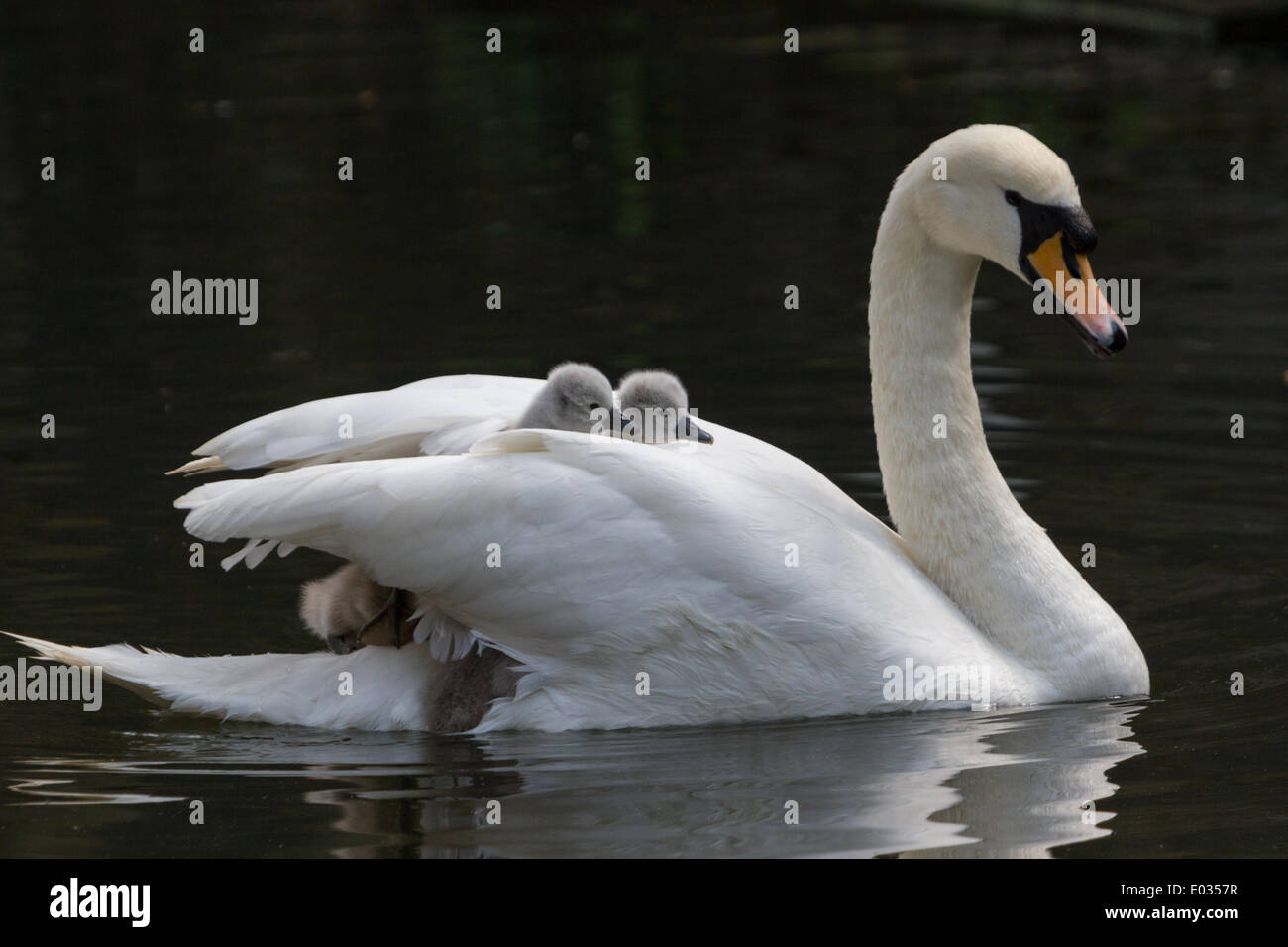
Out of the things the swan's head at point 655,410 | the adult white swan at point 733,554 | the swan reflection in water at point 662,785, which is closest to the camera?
the swan reflection in water at point 662,785

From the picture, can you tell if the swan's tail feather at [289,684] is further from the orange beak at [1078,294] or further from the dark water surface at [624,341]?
the orange beak at [1078,294]

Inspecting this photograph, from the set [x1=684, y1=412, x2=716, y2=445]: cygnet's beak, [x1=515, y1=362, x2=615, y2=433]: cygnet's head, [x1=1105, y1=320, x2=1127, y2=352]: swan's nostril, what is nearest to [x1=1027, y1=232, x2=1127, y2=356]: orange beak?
[x1=1105, y1=320, x2=1127, y2=352]: swan's nostril

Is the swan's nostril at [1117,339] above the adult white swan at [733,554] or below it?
above

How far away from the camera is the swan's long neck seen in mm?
6410

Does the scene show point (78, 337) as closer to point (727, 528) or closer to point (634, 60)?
point (727, 528)

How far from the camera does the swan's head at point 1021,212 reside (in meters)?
6.19

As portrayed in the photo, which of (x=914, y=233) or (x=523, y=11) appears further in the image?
(x=523, y=11)

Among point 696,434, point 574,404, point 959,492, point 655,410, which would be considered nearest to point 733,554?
point 696,434

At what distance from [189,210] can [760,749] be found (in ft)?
34.3

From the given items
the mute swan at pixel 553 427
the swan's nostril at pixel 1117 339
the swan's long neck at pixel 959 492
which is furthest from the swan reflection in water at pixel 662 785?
the swan's nostril at pixel 1117 339

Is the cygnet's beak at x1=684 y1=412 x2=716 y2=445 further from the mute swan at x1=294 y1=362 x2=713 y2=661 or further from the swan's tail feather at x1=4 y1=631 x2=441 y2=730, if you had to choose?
the swan's tail feather at x1=4 y1=631 x2=441 y2=730

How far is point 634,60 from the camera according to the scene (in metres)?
22.1

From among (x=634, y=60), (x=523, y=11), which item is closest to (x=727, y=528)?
(x=634, y=60)

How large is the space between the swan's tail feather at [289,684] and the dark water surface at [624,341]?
10 centimetres
